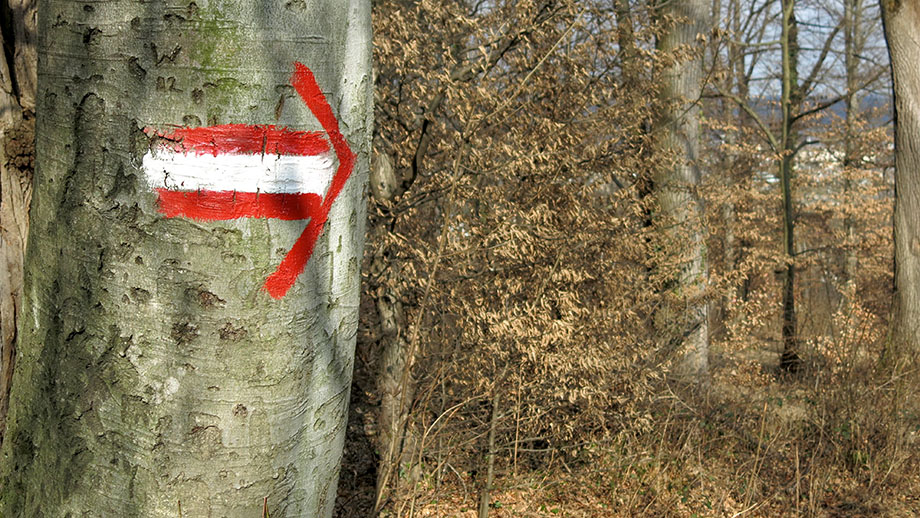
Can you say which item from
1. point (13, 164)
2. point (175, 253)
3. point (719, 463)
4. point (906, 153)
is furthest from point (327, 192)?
point (906, 153)

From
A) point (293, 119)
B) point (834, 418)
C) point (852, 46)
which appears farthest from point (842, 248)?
point (293, 119)

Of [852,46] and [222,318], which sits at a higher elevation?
[852,46]

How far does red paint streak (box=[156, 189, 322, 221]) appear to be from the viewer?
1.27m

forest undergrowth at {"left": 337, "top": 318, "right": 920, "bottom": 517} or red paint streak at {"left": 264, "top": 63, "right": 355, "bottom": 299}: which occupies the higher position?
red paint streak at {"left": 264, "top": 63, "right": 355, "bottom": 299}

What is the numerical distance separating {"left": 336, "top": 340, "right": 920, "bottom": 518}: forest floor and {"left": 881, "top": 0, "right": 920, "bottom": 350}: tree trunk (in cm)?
279

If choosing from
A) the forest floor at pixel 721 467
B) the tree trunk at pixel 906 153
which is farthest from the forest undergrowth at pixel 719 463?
the tree trunk at pixel 906 153

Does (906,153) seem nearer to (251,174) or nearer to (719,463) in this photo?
(719,463)

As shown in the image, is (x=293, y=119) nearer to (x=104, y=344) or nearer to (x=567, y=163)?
(x=104, y=344)

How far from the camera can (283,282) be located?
133cm

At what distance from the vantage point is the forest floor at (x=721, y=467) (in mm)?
5359

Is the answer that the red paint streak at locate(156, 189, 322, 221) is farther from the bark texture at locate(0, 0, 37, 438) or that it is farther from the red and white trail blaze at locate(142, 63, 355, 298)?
the bark texture at locate(0, 0, 37, 438)

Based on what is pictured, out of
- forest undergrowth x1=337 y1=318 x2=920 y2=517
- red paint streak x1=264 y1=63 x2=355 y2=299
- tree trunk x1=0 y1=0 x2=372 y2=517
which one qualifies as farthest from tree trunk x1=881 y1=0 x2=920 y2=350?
tree trunk x1=0 y1=0 x2=372 y2=517

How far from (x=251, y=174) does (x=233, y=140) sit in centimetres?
7

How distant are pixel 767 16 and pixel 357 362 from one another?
16.5 metres
